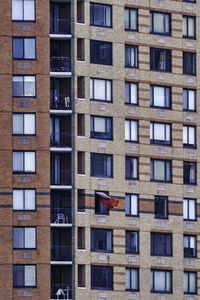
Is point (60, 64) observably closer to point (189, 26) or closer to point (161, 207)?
point (189, 26)

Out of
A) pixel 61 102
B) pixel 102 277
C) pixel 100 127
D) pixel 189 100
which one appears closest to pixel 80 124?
pixel 100 127

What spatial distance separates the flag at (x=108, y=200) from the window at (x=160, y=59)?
11.8m

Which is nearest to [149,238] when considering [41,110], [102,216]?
[102,216]

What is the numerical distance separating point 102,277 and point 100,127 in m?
12.1

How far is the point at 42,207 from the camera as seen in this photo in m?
143

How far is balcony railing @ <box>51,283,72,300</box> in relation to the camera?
143375mm

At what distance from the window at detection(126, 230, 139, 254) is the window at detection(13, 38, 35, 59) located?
53.3 feet

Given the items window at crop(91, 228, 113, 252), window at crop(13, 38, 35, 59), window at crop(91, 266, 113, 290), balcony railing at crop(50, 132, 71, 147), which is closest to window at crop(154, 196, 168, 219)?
window at crop(91, 228, 113, 252)

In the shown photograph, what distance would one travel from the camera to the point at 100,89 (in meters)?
147

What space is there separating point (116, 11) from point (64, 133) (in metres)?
11.1

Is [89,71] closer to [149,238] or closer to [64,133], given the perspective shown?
[64,133]

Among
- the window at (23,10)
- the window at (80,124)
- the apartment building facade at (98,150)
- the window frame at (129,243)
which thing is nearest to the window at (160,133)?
the apartment building facade at (98,150)

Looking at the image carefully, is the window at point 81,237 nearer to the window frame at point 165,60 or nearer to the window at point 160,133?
the window at point 160,133

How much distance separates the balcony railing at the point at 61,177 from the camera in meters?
145
